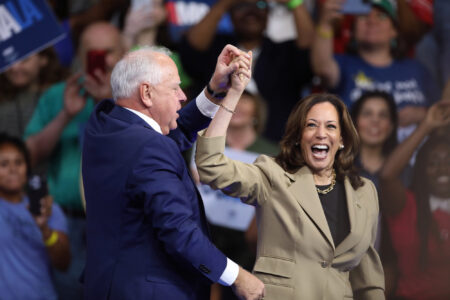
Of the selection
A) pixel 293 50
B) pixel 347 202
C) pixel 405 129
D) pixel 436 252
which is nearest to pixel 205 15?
pixel 293 50

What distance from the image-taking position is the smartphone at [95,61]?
4.00 m

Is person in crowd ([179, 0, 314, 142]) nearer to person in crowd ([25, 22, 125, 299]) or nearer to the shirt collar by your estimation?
person in crowd ([25, 22, 125, 299])

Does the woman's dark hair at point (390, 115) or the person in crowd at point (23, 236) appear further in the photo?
the person in crowd at point (23, 236)

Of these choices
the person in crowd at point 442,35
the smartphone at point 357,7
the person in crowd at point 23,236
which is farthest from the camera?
the person in crowd at point 23,236

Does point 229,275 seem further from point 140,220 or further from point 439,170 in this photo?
point 439,170

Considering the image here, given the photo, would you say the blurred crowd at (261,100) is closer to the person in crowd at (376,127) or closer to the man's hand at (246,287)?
the person in crowd at (376,127)

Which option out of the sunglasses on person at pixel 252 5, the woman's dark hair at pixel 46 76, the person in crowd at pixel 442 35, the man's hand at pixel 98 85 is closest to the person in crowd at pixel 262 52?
the sunglasses on person at pixel 252 5

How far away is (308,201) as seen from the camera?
198 centimetres

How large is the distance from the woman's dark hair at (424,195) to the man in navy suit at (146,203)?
1739 millimetres

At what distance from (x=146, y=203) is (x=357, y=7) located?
2324mm

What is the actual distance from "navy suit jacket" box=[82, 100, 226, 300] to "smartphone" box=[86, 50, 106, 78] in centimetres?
217

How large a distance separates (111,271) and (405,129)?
2.16m

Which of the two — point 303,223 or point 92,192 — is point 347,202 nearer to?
point 303,223

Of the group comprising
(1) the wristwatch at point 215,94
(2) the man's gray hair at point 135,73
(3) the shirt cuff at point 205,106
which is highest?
(2) the man's gray hair at point 135,73
